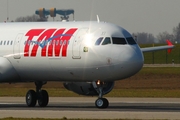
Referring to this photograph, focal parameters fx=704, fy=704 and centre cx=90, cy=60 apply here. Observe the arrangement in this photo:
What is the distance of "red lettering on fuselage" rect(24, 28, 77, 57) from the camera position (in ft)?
127

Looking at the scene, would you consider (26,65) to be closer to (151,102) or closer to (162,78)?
(151,102)

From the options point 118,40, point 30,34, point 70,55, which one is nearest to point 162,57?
point 30,34

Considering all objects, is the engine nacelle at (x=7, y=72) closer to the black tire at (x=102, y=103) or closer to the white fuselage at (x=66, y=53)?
the white fuselage at (x=66, y=53)

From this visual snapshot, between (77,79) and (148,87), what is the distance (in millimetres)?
30348

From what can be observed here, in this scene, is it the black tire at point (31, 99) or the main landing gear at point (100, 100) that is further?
the black tire at point (31, 99)

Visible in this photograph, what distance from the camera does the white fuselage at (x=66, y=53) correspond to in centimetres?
3691

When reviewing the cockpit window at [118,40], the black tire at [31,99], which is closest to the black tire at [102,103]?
the cockpit window at [118,40]

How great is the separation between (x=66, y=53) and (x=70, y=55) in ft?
0.96

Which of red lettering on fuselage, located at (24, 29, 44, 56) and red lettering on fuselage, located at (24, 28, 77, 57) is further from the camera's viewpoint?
red lettering on fuselage, located at (24, 29, 44, 56)

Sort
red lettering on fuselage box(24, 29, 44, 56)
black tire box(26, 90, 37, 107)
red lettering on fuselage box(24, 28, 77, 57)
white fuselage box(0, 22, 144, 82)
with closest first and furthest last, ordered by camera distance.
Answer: white fuselage box(0, 22, 144, 82) < red lettering on fuselage box(24, 28, 77, 57) < red lettering on fuselage box(24, 29, 44, 56) < black tire box(26, 90, 37, 107)

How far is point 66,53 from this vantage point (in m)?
38.4

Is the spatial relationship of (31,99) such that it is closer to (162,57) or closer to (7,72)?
(7,72)

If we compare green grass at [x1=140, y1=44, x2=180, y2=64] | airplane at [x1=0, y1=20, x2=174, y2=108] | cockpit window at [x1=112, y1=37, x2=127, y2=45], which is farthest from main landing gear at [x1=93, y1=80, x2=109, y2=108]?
green grass at [x1=140, y1=44, x2=180, y2=64]

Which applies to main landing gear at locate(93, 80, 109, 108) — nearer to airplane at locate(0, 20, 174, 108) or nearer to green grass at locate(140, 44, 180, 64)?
airplane at locate(0, 20, 174, 108)
